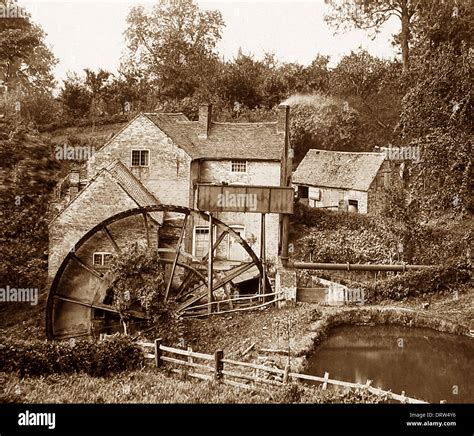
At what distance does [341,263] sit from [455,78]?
9.90 meters

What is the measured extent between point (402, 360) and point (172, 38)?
1429 cm

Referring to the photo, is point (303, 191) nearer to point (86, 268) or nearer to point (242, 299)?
point (242, 299)

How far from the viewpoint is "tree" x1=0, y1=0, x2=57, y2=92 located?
26656 mm

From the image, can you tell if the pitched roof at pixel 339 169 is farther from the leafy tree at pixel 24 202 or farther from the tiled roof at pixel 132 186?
the leafy tree at pixel 24 202

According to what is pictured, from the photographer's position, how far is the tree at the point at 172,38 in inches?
669

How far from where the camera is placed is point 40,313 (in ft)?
64.2

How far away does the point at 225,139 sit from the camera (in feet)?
80.1

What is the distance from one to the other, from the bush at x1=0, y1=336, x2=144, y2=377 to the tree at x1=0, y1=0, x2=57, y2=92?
780 inches

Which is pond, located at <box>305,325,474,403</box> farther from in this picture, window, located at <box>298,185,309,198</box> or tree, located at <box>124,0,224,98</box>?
window, located at <box>298,185,309,198</box>

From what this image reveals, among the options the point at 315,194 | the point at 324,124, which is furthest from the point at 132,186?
the point at 324,124

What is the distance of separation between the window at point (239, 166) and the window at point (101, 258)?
770cm

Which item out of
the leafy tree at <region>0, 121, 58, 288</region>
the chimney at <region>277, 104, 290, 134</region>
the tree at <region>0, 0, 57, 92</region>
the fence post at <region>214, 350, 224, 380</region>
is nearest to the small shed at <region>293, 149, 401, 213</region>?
the chimney at <region>277, 104, 290, 134</region>
